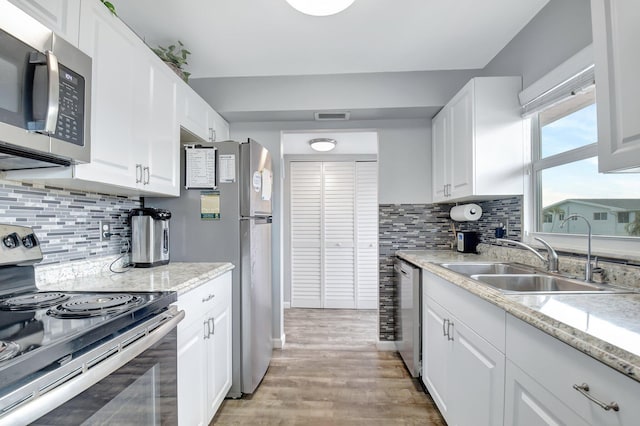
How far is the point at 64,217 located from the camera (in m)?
1.44

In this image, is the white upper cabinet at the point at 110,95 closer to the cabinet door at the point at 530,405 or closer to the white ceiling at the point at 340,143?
the cabinet door at the point at 530,405

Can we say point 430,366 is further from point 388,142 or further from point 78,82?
point 78,82

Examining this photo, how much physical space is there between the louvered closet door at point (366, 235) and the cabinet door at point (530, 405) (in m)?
3.15

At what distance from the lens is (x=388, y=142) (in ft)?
9.37

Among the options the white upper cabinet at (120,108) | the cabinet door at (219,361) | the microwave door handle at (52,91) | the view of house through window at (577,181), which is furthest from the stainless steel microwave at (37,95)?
the view of house through window at (577,181)

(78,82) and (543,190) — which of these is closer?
(78,82)

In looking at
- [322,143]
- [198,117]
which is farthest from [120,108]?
[322,143]

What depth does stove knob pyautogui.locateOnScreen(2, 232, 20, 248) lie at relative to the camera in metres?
1.13

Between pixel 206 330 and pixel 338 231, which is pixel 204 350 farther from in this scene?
pixel 338 231

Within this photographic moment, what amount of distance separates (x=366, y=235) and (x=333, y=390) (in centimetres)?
239

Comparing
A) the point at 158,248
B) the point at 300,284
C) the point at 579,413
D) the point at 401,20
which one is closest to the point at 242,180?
the point at 158,248

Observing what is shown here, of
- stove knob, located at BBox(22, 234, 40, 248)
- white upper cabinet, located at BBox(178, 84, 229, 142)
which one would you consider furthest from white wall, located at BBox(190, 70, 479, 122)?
stove knob, located at BBox(22, 234, 40, 248)

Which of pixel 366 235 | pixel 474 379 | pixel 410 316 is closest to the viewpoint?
Answer: pixel 474 379

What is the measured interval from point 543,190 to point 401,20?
4.58ft
